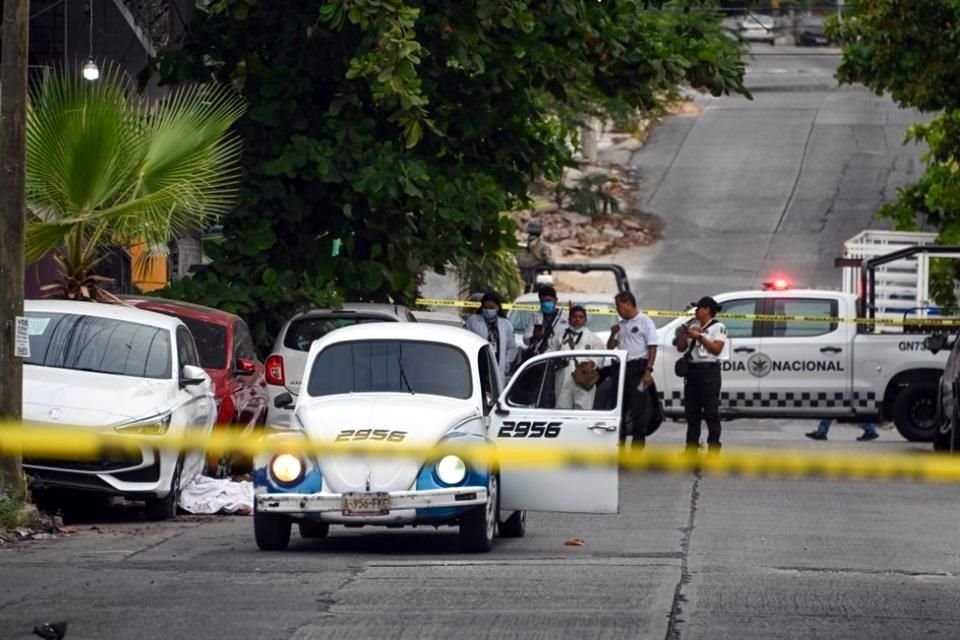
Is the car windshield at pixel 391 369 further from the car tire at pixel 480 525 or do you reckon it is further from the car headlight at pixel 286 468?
the car headlight at pixel 286 468

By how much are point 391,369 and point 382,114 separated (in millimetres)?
8521

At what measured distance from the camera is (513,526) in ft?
47.2

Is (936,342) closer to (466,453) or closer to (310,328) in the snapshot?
(310,328)

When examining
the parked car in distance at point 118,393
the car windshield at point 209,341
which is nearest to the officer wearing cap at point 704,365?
the car windshield at point 209,341

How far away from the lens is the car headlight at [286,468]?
12.6 meters

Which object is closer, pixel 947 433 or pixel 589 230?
pixel 947 433

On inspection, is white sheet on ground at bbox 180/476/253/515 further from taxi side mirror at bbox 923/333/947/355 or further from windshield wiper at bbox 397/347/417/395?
taxi side mirror at bbox 923/333/947/355

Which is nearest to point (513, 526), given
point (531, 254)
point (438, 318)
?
point (438, 318)

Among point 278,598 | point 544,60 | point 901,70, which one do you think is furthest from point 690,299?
point 278,598

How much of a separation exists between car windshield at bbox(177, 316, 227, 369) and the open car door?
449 cm

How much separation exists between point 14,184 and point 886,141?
43.5 metres

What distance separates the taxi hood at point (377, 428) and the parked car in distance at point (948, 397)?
736 cm

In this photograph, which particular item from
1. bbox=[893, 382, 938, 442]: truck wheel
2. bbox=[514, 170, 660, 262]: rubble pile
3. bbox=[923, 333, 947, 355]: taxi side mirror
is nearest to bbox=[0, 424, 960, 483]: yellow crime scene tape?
bbox=[923, 333, 947, 355]: taxi side mirror

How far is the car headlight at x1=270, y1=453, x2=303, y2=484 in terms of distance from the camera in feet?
41.3
